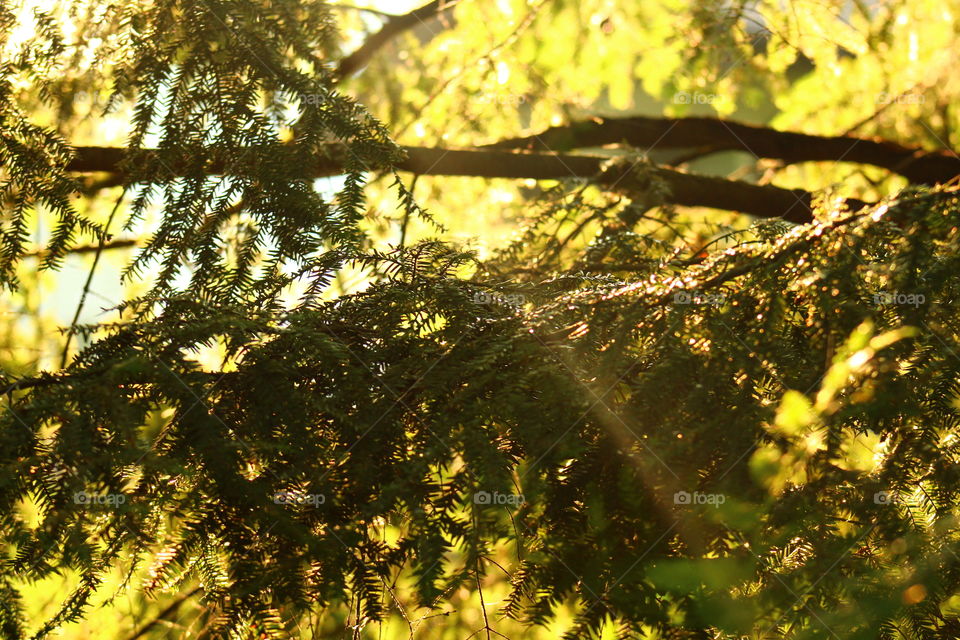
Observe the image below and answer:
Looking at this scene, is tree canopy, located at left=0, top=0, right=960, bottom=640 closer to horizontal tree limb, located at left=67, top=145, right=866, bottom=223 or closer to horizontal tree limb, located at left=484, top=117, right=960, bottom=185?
horizontal tree limb, located at left=67, top=145, right=866, bottom=223

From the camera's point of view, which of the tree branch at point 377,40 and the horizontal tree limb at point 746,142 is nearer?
the horizontal tree limb at point 746,142

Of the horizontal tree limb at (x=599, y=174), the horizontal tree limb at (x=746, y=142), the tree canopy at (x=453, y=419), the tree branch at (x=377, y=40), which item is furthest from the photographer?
the tree branch at (x=377, y=40)

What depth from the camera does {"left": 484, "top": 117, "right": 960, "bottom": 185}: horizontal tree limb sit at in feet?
9.66

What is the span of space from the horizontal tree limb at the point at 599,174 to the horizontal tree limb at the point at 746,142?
12.9 inches

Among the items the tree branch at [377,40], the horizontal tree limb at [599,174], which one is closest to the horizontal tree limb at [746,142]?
the horizontal tree limb at [599,174]

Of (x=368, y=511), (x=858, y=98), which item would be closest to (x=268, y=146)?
(x=368, y=511)

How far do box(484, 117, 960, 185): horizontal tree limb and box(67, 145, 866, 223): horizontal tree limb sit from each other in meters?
0.33

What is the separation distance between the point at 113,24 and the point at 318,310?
104 cm

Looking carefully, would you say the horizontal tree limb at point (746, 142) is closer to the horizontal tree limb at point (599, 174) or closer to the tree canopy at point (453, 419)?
the horizontal tree limb at point (599, 174)

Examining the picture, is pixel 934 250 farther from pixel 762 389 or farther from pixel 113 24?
pixel 113 24

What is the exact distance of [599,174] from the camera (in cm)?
231

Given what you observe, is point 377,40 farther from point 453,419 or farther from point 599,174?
point 453,419

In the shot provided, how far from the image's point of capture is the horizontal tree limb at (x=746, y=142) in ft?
9.66

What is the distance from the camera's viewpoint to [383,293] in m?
1.23
